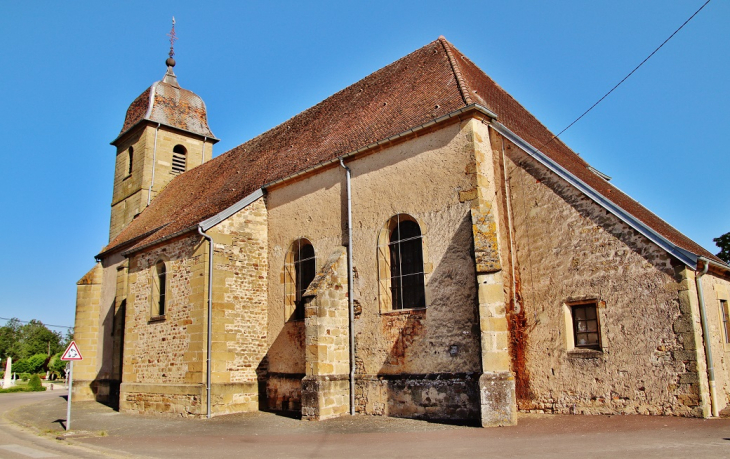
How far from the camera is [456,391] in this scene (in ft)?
34.1

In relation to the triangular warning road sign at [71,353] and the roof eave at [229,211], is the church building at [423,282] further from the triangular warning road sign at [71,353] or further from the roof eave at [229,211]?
the triangular warning road sign at [71,353]

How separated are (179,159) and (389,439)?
1933 cm

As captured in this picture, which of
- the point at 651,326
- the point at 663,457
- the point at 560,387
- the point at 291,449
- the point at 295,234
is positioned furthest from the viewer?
the point at 295,234

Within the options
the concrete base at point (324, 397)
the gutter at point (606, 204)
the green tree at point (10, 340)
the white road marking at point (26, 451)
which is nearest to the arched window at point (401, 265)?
the concrete base at point (324, 397)

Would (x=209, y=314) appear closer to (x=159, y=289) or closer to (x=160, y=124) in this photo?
(x=159, y=289)

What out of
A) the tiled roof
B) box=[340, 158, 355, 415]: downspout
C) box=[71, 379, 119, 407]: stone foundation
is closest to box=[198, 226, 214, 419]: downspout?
box=[340, 158, 355, 415]: downspout

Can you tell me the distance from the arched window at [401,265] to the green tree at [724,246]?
1687cm

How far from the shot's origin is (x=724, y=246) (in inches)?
899

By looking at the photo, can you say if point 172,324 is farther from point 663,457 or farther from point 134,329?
point 663,457

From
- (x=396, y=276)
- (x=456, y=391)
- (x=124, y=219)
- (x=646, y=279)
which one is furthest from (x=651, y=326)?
(x=124, y=219)

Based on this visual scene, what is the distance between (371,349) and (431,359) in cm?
152

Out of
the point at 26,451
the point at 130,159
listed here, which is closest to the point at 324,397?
the point at 26,451

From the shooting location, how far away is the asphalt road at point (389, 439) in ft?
23.1

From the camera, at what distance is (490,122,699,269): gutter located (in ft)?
29.7
